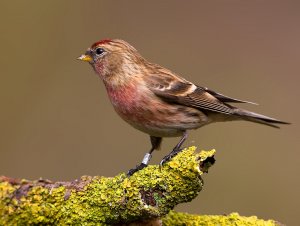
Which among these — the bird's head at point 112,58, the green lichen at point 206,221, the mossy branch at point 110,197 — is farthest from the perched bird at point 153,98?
the mossy branch at point 110,197

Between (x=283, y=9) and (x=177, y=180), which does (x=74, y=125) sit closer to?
(x=283, y=9)

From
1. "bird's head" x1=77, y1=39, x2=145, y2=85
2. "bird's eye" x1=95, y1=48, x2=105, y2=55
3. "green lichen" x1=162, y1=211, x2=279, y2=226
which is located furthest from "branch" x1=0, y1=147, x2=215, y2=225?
"bird's eye" x1=95, y1=48, x2=105, y2=55

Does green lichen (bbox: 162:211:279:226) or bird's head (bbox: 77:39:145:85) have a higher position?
bird's head (bbox: 77:39:145:85)

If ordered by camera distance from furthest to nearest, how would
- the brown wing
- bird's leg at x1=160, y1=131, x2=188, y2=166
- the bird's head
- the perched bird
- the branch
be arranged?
the bird's head, the brown wing, the perched bird, bird's leg at x1=160, y1=131, x2=188, y2=166, the branch

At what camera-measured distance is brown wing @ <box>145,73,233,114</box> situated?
208 inches

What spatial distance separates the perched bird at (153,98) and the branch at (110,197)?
76cm

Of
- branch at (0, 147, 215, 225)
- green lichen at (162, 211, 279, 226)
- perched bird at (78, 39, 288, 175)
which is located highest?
perched bird at (78, 39, 288, 175)

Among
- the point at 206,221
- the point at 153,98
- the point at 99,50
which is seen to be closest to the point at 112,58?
the point at 99,50

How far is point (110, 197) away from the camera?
4.17 meters

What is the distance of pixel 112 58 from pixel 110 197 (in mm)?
1586

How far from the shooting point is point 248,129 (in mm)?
8789

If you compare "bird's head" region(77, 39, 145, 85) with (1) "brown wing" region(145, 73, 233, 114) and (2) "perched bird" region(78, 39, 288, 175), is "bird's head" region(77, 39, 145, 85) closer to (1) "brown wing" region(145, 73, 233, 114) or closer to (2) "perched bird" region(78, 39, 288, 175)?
(2) "perched bird" region(78, 39, 288, 175)

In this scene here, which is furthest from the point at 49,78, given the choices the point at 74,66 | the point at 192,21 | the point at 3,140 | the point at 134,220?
the point at 134,220

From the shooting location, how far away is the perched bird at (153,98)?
5137 mm
